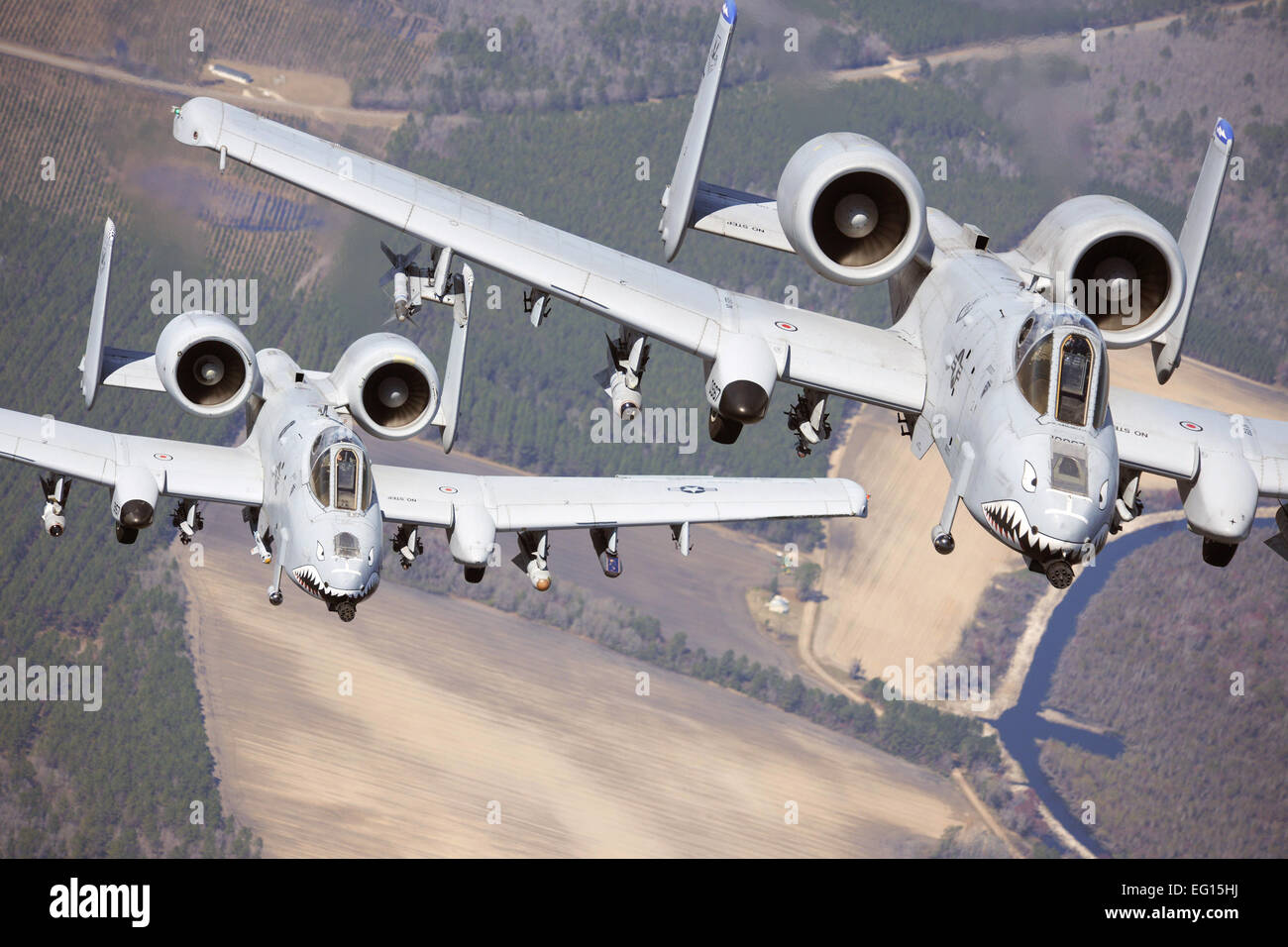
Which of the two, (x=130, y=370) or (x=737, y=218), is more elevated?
(x=737, y=218)

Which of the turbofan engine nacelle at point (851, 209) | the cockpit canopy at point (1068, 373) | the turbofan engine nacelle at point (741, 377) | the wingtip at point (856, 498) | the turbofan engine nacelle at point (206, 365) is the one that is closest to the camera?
the cockpit canopy at point (1068, 373)

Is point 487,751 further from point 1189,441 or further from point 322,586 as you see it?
point 1189,441

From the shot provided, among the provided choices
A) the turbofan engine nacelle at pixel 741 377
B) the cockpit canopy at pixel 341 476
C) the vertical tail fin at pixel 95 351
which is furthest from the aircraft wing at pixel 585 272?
the vertical tail fin at pixel 95 351

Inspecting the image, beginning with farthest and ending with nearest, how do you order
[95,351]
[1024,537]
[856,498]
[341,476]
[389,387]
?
[856,498]
[389,387]
[95,351]
[341,476]
[1024,537]

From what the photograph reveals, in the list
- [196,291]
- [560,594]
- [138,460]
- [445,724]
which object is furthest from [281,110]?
[138,460]

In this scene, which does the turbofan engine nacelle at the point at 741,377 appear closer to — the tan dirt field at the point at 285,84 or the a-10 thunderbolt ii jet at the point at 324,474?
the a-10 thunderbolt ii jet at the point at 324,474

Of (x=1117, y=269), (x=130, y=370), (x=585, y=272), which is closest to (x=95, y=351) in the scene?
(x=130, y=370)
